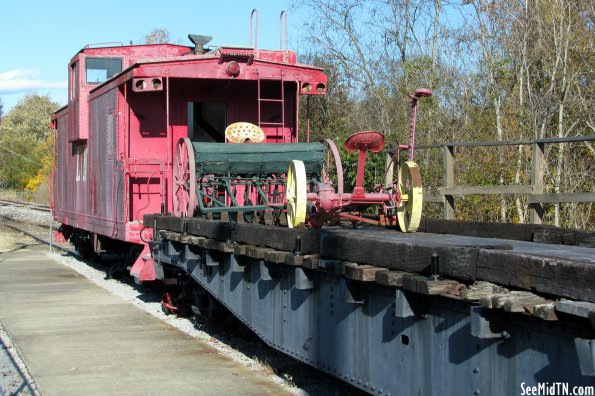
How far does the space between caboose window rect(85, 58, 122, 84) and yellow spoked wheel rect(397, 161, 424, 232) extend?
9.72 metres

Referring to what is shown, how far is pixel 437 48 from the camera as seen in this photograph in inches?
791

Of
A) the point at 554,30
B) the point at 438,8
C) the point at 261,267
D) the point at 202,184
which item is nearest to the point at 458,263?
the point at 261,267

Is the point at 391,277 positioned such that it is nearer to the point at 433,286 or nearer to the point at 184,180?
the point at 433,286

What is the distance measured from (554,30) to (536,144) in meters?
6.66

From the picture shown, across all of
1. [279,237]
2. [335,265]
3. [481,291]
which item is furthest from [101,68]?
[481,291]

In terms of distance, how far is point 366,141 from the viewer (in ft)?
24.3

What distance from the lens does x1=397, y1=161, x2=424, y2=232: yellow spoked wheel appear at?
709 cm

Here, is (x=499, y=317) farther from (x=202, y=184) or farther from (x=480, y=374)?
(x=202, y=184)

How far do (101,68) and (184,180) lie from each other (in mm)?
6693

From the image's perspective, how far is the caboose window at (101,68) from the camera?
1597cm

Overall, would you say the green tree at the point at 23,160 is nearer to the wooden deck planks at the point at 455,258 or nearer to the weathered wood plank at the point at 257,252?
the weathered wood plank at the point at 257,252

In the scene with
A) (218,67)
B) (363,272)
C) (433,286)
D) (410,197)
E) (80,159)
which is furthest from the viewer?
(80,159)

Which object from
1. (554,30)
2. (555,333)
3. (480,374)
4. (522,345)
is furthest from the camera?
(554,30)

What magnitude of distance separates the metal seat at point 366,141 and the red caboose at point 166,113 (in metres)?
4.02
